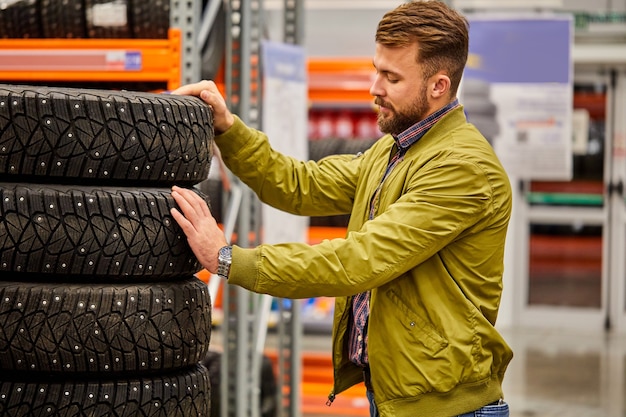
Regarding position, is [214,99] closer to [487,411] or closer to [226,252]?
[226,252]

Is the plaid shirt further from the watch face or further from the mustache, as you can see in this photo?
the watch face

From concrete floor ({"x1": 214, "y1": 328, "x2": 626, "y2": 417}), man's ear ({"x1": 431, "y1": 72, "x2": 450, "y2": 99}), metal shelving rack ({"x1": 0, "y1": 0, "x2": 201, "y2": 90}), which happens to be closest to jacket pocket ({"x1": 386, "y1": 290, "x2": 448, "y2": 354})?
man's ear ({"x1": 431, "y1": 72, "x2": 450, "y2": 99})

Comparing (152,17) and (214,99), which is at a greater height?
(152,17)

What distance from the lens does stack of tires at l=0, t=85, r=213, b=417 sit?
2.57 m

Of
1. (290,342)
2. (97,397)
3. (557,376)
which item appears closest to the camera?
(97,397)

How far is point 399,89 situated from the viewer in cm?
277

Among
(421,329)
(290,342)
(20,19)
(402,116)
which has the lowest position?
(290,342)

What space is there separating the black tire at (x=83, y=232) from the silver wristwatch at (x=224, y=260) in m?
0.19

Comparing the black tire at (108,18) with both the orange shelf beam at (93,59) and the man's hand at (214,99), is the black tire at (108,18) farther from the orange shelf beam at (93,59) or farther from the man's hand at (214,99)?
the man's hand at (214,99)

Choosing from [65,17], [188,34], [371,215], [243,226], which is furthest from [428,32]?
[243,226]

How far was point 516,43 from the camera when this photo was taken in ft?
21.1

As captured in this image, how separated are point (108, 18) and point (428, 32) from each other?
5.73 ft

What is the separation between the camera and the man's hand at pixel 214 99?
115 inches

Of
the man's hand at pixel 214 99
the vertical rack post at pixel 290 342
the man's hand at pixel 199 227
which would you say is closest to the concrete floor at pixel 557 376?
the vertical rack post at pixel 290 342
